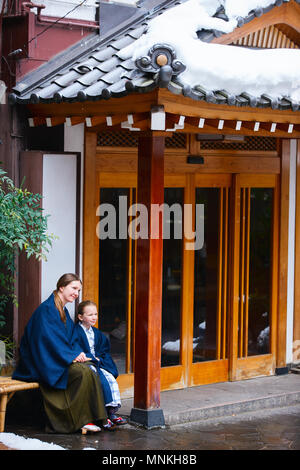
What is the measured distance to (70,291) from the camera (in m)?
9.36

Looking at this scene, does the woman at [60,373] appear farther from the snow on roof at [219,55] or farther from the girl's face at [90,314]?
the snow on roof at [219,55]

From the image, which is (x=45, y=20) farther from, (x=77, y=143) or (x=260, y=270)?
(x=260, y=270)

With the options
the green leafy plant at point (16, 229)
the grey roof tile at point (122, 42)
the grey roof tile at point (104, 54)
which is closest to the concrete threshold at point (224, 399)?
the green leafy plant at point (16, 229)

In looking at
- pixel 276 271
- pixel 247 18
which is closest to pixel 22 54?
pixel 247 18

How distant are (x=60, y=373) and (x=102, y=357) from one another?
2.52 ft

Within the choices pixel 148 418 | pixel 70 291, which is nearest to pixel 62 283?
pixel 70 291

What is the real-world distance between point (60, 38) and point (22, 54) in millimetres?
530

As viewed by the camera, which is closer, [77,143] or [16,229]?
[16,229]

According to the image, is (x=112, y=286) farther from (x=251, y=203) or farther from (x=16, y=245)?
(x=251, y=203)

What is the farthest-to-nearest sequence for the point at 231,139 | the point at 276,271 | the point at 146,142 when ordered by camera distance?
the point at 276,271 < the point at 231,139 < the point at 146,142

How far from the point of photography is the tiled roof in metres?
8.37

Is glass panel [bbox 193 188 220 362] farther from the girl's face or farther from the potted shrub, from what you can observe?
the potted shrub
